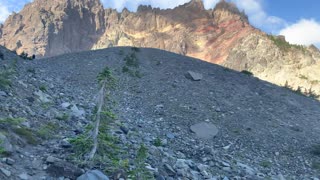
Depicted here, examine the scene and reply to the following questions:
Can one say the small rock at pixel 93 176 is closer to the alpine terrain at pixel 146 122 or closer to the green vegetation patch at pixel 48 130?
the alpine terrain at pixel 146 122

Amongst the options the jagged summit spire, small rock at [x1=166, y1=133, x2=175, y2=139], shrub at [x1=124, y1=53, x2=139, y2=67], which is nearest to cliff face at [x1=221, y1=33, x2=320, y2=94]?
the jagged summit spire

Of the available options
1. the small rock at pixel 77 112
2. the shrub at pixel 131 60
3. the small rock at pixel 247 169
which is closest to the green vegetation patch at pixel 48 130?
the small rock at pixel 77 112

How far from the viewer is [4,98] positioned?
14.6 meters

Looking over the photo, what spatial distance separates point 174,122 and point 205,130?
1.93 metres

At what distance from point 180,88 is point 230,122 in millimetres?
7573

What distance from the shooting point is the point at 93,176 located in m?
9.61

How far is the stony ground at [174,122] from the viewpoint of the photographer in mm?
11680

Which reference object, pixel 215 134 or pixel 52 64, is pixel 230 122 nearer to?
pixel 215 134

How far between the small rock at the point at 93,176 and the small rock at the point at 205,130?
35.3 feet

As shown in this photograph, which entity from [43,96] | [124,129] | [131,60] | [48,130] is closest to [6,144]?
[48,130]

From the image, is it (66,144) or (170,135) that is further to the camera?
(170,135)

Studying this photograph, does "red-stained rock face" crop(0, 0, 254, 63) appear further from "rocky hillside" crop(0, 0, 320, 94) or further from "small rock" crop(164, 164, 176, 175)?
"small rock" crop(164, 164, 176, 175)

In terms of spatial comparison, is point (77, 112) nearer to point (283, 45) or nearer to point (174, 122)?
point (174, 122)

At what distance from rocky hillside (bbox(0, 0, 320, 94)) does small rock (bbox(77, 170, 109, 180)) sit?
132 metres
